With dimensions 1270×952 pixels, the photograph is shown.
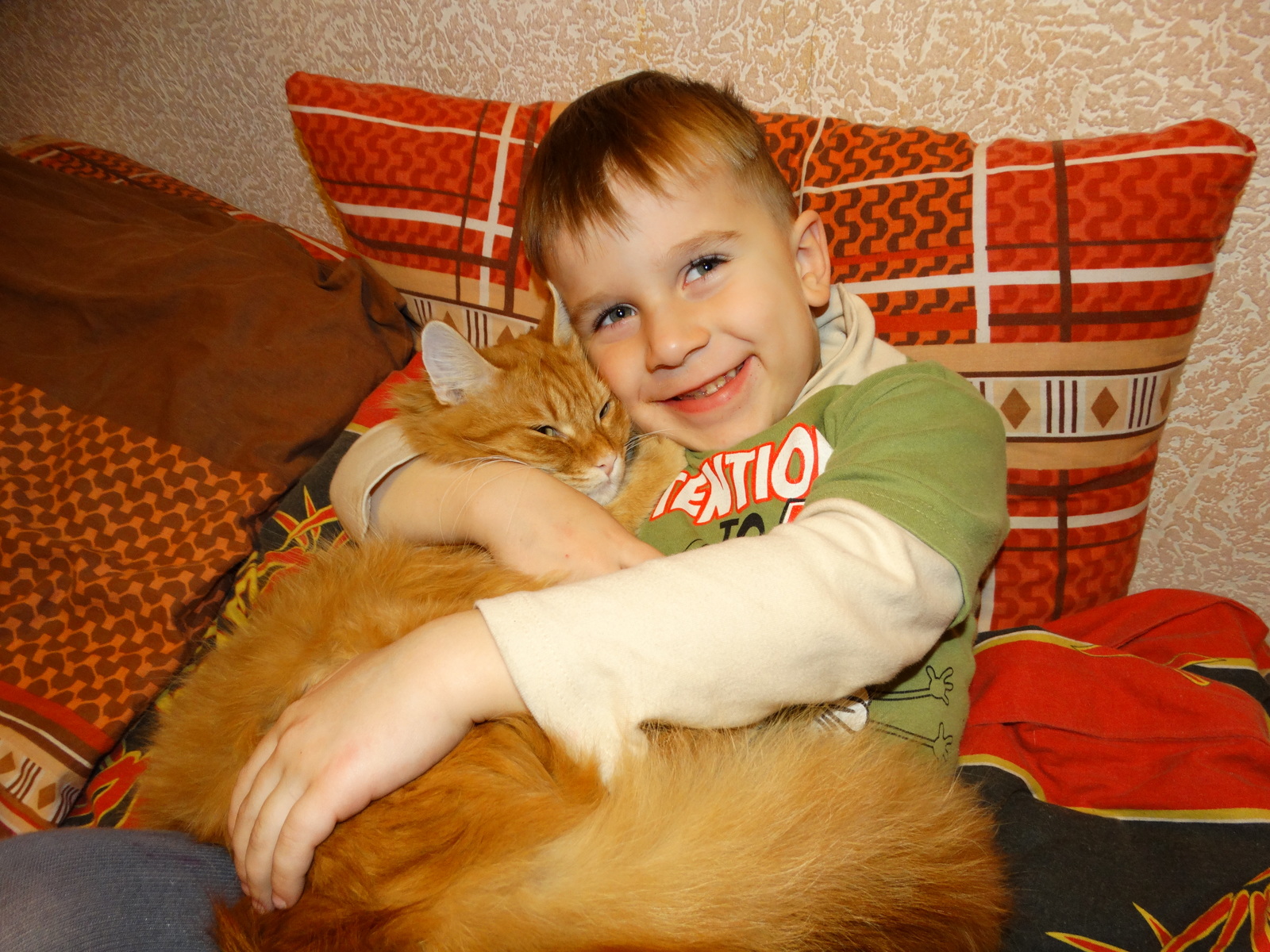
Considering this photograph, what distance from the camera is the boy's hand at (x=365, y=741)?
0.80m

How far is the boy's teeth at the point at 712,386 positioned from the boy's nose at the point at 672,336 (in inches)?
3.3

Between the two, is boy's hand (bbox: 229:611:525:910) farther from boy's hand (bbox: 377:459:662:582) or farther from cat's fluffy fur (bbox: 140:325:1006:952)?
boy's hand (bbox: 377:459:662:582)

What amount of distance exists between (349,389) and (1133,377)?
1.59 meters

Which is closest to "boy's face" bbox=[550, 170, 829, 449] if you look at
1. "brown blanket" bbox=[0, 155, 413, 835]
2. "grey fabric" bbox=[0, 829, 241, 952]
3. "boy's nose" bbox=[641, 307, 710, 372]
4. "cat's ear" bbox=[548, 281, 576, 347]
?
"boy's nose" bbox=[641, 307, 710, 372]

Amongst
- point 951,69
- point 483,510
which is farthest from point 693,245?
point 951,69

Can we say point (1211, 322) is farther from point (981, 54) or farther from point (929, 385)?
point (929, 385)

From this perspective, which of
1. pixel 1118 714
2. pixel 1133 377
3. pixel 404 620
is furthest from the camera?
pixel 1133 377

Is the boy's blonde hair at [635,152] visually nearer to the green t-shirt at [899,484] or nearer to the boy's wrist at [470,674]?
the green t-shirt at [899,484]

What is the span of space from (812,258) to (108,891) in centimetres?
140

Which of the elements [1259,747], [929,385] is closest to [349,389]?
[929,385]

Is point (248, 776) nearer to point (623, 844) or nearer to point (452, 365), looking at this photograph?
point (623, 844)

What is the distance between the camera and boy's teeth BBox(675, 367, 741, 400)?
125cm

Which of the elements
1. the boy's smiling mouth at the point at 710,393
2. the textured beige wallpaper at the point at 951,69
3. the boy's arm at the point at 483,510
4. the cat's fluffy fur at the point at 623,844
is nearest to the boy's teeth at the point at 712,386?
the boy's smiling mouth at the point at 710,393

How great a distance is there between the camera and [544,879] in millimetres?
682
